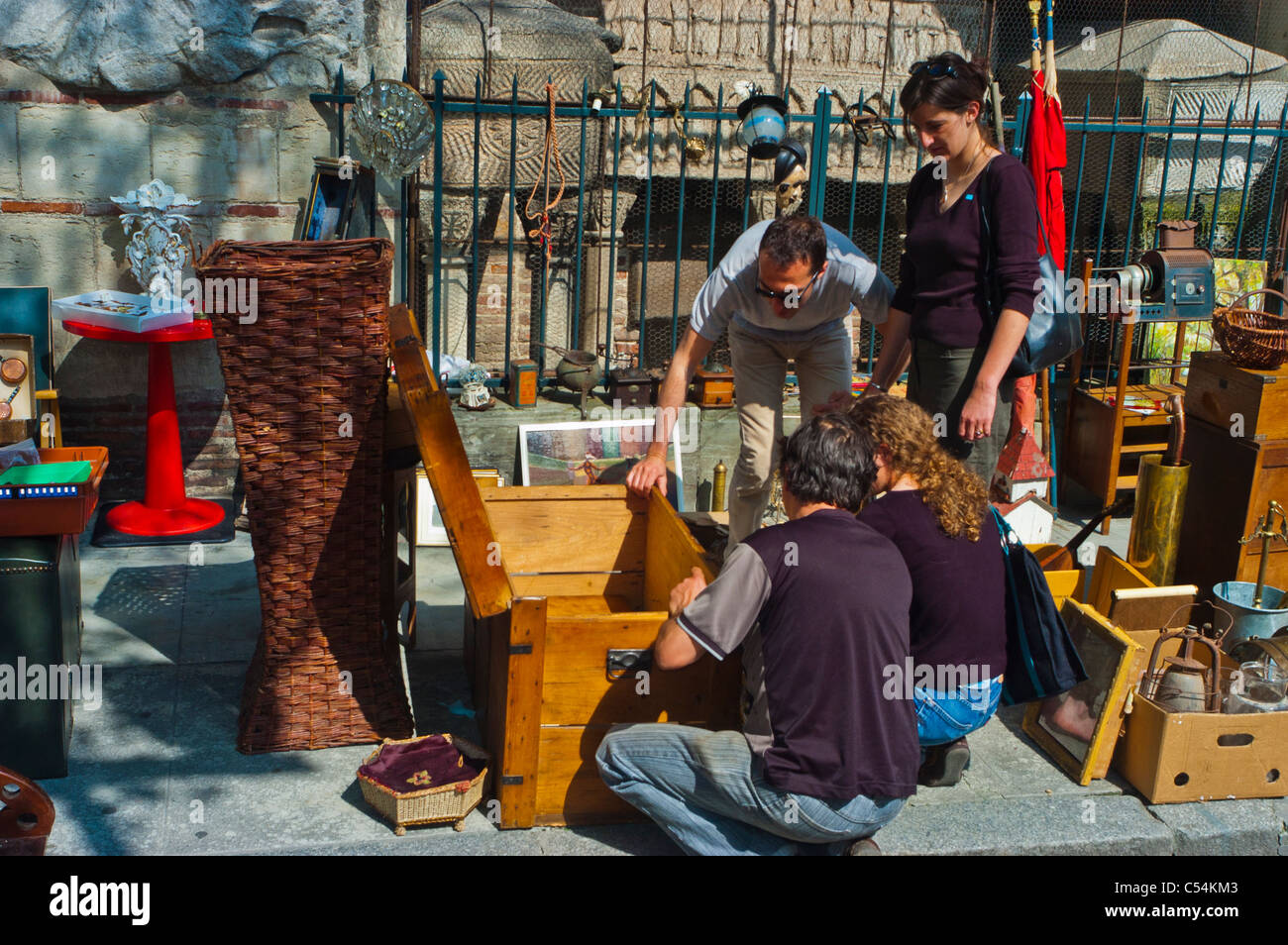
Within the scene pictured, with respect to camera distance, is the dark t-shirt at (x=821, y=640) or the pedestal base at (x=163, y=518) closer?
the dark t-shirt at (x=821, y=640)

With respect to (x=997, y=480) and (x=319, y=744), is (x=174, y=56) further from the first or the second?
(x=997, y=480)

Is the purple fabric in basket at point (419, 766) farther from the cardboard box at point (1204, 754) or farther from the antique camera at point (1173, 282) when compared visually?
the antique camera at point (1173, 282)

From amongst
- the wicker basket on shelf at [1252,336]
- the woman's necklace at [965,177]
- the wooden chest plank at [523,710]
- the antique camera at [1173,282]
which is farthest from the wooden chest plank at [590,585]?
the antique camera at [1173,282]

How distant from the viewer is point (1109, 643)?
13.8 feet

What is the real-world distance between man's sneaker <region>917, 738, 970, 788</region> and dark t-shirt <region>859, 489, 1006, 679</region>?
415 millimetres

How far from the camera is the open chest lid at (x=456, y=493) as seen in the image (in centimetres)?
363

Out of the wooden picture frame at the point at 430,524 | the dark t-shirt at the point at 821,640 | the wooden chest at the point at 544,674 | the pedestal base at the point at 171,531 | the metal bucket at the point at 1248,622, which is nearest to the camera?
the dark t-shirt at the point at 821,640

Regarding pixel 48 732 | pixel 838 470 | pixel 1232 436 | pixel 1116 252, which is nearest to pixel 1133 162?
pixel 1116 252

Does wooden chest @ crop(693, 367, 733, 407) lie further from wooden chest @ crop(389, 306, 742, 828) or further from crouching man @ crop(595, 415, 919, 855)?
crouching man @ crop(595, 415, 919, 855)

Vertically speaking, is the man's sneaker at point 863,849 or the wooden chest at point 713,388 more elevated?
the wooden chest at point 713,388

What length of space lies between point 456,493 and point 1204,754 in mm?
2678

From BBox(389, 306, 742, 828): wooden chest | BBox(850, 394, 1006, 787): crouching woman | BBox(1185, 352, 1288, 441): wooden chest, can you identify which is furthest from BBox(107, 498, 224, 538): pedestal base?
BBox(1185, 352, 1288, 441): wooden chest

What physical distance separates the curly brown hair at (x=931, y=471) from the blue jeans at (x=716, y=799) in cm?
86

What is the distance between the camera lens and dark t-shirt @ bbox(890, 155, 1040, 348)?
4.16 meters
